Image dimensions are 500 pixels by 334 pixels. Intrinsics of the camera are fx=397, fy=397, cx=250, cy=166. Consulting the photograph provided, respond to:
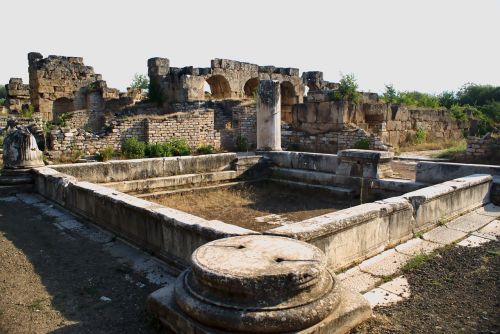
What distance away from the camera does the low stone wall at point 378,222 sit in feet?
12.6

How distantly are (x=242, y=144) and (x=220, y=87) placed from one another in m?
6.99

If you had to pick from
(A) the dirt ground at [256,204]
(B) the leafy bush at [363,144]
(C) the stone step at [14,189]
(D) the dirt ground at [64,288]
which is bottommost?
→ (A) the dirt ground at [256,204]

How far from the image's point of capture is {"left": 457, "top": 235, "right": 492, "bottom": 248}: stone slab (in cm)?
480

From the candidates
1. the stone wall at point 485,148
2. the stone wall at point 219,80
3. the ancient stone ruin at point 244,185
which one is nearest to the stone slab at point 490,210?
the ancient stone ruin at point 244,185

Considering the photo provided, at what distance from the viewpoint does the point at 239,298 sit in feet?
8.45

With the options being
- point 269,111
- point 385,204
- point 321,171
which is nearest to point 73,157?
point 269,111

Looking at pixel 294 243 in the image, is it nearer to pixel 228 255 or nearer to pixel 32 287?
pixel 228 255

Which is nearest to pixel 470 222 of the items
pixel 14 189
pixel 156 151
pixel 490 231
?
pixel 490 231

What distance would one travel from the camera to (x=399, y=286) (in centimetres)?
367

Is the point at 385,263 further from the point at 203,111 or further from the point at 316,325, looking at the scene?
the point at 203,111

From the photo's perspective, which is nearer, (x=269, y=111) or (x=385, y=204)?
(x=385, y=204)

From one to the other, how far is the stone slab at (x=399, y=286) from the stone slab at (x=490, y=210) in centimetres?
318

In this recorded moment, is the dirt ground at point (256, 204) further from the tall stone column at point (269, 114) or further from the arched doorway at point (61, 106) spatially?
the arched doorway at point (61, 106)

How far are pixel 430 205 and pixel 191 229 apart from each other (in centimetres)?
331
